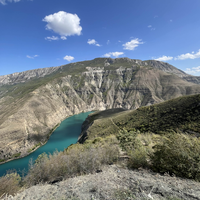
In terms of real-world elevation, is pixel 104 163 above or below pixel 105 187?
below

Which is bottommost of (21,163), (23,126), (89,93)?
(21,163)

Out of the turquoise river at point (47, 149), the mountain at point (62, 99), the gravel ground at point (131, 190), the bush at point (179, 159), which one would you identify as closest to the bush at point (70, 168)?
the gravel ground at point (131, 190)

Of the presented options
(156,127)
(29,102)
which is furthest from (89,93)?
(156,127)

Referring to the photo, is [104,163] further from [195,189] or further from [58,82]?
[58,82]

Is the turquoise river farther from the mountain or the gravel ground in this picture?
the gravel ground

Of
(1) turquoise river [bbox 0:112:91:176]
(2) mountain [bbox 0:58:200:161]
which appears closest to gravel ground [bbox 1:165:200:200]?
(1) turquoise river [bbox 0:112:91:176]

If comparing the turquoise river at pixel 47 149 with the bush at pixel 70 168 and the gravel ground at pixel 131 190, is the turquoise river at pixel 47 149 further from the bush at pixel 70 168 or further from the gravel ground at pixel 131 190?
the gravel ground at pixel 131 190
